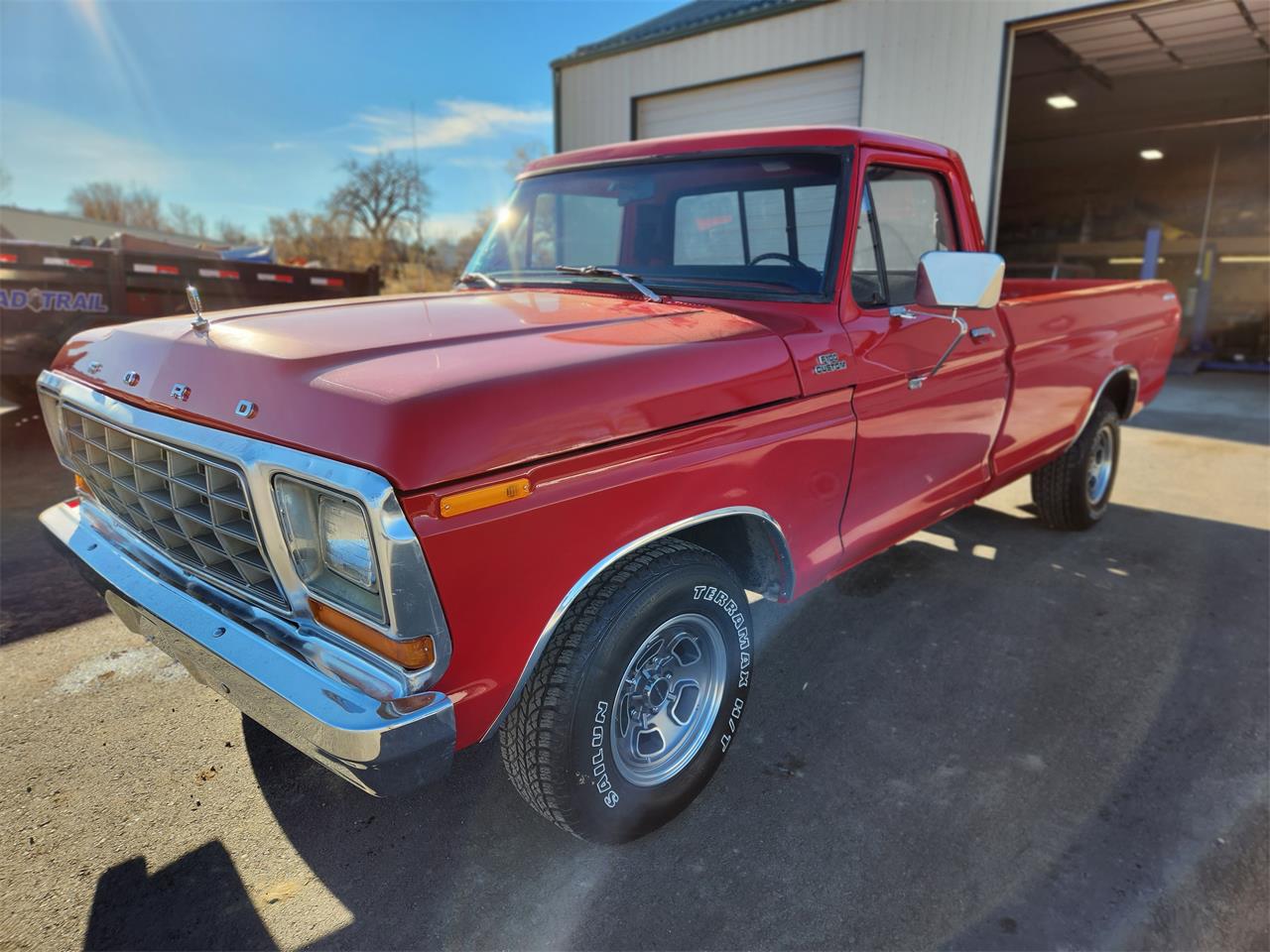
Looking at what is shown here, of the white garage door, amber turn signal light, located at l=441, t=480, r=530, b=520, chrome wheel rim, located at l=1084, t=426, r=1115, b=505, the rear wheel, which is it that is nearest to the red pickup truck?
amber turn signal light, located at l=441, t=480, r=530, b=520

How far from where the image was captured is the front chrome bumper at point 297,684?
5.42ft

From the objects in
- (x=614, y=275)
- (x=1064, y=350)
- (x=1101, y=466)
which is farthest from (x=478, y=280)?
(x=1101, y=466)

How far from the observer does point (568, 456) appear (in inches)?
72.7

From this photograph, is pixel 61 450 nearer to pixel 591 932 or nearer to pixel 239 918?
pixel 239 918

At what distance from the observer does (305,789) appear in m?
2.51

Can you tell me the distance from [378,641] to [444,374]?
599mm

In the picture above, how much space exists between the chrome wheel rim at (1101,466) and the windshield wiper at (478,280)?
3711mm

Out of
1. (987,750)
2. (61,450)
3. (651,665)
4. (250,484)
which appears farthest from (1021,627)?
(61,450)

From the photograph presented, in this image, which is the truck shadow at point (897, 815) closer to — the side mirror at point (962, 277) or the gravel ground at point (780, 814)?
the gravel ground at point (780, 814)

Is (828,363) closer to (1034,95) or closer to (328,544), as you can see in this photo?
(328,544)

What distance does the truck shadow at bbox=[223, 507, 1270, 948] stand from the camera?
6.74 ft

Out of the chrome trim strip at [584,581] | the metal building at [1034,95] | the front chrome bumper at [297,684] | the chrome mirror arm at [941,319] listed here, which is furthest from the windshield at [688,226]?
the metal building at [1034,95]

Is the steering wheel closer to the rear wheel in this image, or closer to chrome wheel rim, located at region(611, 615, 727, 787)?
chrome wheel rim, located at region(611, 615, 727, 787)

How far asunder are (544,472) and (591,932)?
1167 millimetres
